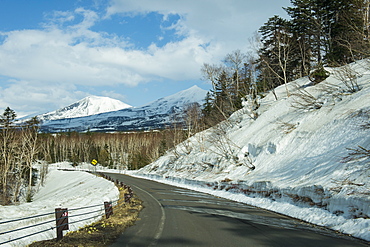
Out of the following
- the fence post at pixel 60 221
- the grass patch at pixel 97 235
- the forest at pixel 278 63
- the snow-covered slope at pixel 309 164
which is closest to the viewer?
the grass patch at pixel 97 235

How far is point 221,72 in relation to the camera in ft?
152

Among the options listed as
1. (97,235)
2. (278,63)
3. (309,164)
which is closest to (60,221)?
(97,235)

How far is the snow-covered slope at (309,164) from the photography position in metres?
9.99

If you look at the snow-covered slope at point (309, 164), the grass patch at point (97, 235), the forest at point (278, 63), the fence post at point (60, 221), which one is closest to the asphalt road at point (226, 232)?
the grass patch at point (97, 235)

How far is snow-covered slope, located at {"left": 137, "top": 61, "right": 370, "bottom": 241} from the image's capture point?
9.99m

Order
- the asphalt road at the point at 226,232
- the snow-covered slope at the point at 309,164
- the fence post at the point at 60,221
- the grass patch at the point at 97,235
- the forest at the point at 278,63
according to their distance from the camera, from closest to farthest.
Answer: the asphalt road at the point at 226,232, the grass patch at the point at 97,235, the fence post at the point at 60,221, the snow-covered slope at the point at 309,164, the forest at the point at 278,63

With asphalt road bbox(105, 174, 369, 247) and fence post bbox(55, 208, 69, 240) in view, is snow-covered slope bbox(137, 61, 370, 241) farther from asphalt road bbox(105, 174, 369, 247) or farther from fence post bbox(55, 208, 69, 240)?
fence post bbox(55, 208, 69, 240)

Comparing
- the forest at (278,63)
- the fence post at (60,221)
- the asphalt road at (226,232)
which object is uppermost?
the forest at (278,63)

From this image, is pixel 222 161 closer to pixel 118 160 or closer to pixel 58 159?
pixel 118 160

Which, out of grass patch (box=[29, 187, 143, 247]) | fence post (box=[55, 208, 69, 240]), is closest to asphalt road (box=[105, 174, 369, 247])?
grass patch (box=[29, 187, 143, 247])

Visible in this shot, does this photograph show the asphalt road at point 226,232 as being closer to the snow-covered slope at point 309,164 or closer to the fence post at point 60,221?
the snow-covered slope at point 309,164

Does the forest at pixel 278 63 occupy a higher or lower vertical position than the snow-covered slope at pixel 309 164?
higher

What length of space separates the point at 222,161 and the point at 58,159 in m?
97.6

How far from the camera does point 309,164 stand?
15.6 metres
